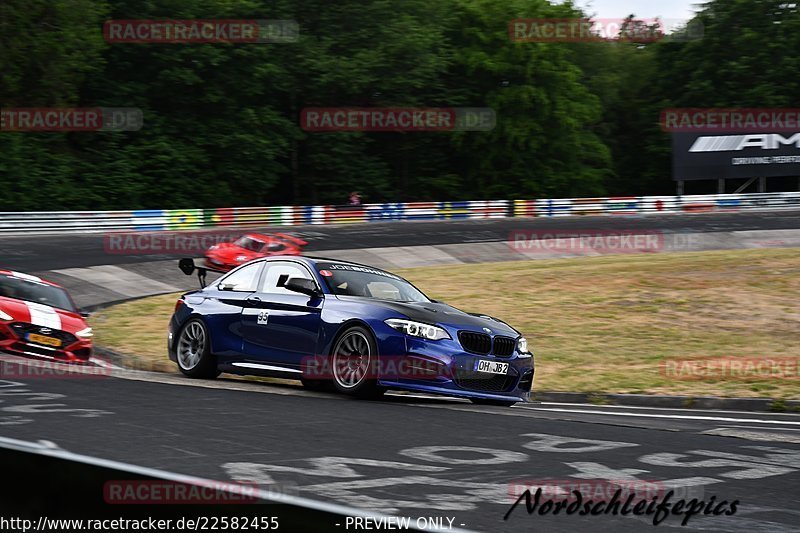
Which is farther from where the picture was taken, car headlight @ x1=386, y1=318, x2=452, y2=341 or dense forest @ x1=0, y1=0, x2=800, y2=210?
dense forest @ x1=0, y1=0, x2=800, y2=210

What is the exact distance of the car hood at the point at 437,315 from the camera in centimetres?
1073

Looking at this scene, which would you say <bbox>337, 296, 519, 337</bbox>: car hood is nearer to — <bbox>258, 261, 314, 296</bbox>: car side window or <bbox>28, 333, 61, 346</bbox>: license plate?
<bbox>258, 261, 314, 296</bbox>: car side window

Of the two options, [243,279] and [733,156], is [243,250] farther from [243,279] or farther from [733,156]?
[733,156]

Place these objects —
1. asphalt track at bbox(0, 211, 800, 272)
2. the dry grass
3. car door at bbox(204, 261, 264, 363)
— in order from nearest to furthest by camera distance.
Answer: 1. car door at bbox(204, 261, 264, 363)
2. the dry grass
3. asphalt track at bbox(0, 211, 800, 272)

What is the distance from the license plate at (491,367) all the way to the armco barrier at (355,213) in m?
33.4

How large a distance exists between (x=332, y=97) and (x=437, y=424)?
56140mm

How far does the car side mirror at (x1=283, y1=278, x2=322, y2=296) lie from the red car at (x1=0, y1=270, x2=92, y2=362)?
4550 millimetres

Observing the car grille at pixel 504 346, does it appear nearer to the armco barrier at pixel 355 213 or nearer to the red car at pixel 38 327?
the red car at pixel 38 327

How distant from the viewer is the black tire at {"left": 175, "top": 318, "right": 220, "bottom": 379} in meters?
12.6

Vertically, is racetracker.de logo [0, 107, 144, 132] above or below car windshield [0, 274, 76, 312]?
above

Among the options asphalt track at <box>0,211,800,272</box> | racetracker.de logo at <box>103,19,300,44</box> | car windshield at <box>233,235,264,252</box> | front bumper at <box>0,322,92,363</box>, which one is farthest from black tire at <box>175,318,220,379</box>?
racetracker.de logo at <box>103,19,300,44</box>

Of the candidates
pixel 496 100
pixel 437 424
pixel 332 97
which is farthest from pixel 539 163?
pixel 437 424

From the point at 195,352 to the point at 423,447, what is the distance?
590 centimetres

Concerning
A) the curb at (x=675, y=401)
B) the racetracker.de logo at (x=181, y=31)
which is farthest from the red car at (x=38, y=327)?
the racetracker.de logo at (x=181, y=31)
